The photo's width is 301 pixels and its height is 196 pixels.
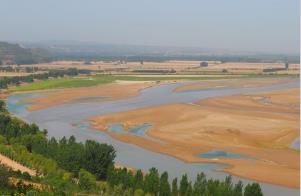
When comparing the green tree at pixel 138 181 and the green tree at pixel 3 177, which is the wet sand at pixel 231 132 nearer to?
the green tree at pixel 138 181

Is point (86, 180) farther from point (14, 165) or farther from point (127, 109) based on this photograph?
point (127, 109)

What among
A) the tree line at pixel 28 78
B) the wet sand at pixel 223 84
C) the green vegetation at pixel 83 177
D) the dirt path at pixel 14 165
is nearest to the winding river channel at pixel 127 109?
the wet sand at pixel 223 84

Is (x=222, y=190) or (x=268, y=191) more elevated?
(x=222, y=190)

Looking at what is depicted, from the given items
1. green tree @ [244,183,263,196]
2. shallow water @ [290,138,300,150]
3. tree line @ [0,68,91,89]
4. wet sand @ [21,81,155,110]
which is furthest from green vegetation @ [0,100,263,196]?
tree line @ [0,68,91,89]

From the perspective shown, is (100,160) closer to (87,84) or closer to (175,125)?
(175,125)

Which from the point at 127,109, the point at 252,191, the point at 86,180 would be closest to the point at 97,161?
the point at 86,180

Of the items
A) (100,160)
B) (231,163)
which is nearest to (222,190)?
(100,160)
